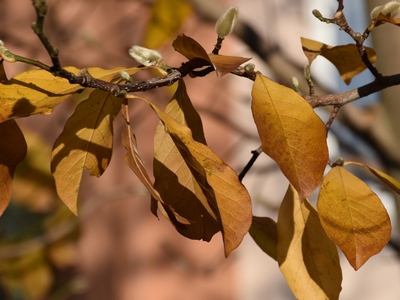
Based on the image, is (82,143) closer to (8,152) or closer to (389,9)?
(8,152)

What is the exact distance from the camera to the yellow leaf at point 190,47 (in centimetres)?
29

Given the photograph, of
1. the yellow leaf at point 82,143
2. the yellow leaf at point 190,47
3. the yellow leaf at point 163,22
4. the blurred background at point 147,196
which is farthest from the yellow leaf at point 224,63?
the blurred background at point 147,196

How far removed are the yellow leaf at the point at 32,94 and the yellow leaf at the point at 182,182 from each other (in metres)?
0.07

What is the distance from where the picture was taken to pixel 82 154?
36cm

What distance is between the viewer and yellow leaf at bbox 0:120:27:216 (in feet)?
1.07

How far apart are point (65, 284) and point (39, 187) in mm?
389

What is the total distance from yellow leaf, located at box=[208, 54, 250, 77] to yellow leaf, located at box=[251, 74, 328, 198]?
0.11 ft

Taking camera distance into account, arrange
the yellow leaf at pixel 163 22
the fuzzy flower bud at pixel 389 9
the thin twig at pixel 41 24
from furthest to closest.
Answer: the yellow leaf at pixel 163 22 < the fuzzy flower bud at pixel 389 9 < the thin twig at pixel 41 24

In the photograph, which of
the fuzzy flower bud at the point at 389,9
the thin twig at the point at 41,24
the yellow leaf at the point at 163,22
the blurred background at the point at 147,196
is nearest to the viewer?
the thin twig at the point at 41,24

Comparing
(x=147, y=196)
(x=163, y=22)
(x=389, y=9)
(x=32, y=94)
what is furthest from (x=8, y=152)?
(x=147, y=196)

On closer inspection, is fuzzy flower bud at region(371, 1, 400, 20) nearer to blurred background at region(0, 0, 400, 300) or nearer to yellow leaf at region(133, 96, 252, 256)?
yellow leaf at region(133, 96, 252, 256)

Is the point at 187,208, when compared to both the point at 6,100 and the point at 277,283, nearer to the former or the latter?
the point at 6,100

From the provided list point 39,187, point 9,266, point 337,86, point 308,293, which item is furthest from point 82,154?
point 337,86

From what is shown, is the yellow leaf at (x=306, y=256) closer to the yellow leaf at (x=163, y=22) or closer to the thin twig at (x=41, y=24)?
the thin twig at (x=41, y=24)
